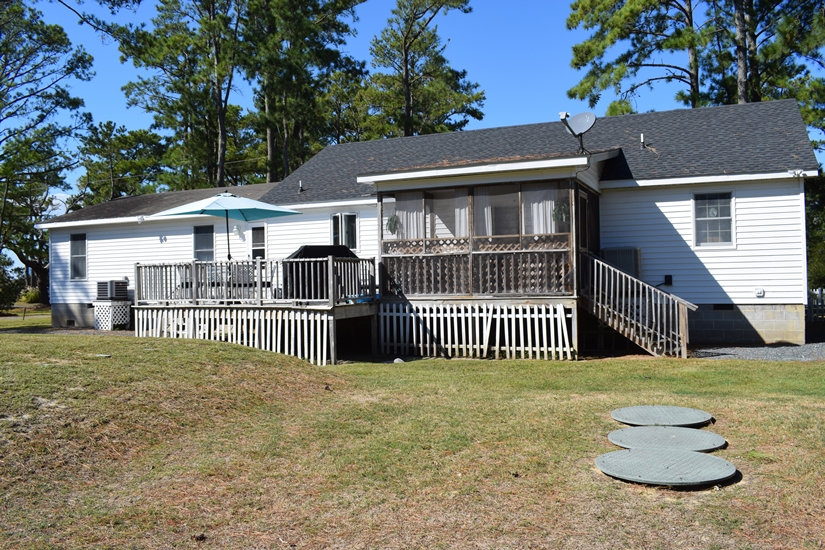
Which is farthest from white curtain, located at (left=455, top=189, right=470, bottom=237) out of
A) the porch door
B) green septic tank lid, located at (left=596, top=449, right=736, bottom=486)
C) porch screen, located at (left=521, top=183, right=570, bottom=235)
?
green septic tank lid, located at (left=596, top=449, right=736, bottom=486)

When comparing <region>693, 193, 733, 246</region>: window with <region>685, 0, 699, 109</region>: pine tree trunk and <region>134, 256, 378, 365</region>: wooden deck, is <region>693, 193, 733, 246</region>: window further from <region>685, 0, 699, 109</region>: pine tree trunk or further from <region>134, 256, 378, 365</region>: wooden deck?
<region>685, 0, 699, 109</region>: pine tree trunk

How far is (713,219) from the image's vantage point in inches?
603

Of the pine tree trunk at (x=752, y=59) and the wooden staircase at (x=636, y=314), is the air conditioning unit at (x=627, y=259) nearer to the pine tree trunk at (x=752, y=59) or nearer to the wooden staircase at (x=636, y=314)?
the wooden staircase at (x=636, y=314)

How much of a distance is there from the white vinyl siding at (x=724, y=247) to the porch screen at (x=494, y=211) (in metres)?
3.26

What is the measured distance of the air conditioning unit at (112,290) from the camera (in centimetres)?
2108

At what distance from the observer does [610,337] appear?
49.1ft

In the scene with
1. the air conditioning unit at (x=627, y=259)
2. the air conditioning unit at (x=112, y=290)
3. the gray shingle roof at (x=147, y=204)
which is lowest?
the air conditioning unit at (x=112, y=290)

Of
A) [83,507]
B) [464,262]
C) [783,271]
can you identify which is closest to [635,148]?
[783,271]

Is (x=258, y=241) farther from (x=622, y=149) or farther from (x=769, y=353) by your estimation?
(x=769, y=353)

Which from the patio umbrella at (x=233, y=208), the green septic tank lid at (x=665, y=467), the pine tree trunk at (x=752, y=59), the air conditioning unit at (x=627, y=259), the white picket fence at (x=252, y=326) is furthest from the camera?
the pine tree trunk at (x=752, y=59)

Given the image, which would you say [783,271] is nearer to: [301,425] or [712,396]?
[712,396]

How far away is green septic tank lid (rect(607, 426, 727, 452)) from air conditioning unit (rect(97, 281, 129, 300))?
17876 millimetres

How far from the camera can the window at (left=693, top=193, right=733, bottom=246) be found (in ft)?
50.0

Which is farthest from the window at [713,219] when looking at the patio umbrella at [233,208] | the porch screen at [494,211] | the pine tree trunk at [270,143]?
the pine tree trunk at [270,143]
